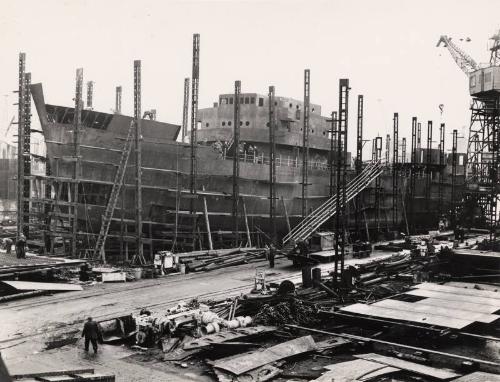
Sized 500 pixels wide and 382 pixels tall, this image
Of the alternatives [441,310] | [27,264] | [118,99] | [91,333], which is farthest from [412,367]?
[118,99]

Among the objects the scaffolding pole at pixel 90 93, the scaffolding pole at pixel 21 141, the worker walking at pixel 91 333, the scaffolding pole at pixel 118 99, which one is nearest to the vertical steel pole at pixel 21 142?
the scaffolding pole at pixel 21 141

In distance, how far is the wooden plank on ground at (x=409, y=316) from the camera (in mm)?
12609

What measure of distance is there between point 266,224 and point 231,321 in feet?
75.1

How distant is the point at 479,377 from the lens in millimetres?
9805

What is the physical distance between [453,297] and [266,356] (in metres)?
7.31

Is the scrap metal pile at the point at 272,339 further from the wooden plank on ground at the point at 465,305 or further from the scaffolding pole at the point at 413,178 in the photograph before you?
the scaffolding pole at the point at 413,178

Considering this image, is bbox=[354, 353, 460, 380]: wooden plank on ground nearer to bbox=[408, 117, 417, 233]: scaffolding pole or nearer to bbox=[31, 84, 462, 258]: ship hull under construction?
bbox=[31, 84, 462, 258]: ship hull under construction

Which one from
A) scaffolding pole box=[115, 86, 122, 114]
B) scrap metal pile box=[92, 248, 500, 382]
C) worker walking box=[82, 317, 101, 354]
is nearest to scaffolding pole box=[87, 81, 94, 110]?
scaffolding pole box=[115, 86, 122, 114]

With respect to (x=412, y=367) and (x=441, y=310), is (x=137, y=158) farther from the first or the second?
(x=412, y=367)

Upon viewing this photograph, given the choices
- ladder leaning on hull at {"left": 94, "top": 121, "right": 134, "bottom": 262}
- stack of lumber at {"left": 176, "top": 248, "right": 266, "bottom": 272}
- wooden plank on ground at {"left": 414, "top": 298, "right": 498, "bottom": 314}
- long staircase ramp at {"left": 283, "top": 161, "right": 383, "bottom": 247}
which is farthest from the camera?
long staircase ramp at {"left": 283, "top": 161, "right": 383, "bottom": 247}

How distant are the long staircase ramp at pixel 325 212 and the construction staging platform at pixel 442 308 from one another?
1401 centimetres

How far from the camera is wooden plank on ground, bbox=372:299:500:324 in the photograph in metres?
13.2

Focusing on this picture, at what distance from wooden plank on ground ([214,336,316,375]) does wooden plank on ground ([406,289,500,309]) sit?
217 inches

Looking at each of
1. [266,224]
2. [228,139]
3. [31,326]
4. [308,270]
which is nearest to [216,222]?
[266,224]
